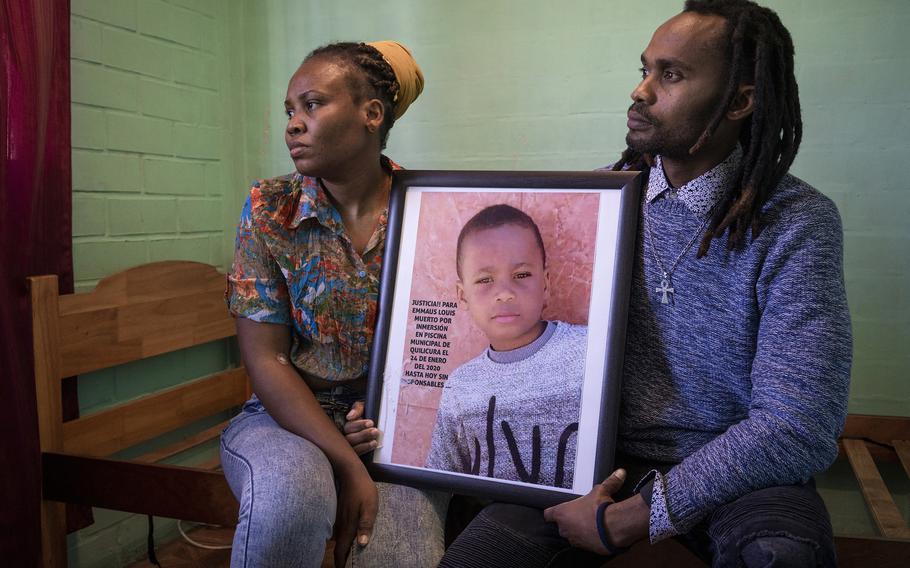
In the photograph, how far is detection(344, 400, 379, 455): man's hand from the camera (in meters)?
1.41

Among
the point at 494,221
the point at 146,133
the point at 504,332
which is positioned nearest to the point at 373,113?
the point at 494,221

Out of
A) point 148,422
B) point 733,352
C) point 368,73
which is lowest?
point 148,422

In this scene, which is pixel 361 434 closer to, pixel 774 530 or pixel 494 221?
pixel 494 221

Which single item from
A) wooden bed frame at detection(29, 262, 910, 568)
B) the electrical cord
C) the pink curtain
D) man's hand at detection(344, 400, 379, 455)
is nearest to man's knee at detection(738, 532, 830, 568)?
wooden bed frame at detection(29, 262, 910, 568)

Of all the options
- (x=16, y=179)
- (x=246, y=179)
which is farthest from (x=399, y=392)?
(x=246, y=179)

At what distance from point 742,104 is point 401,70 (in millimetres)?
734

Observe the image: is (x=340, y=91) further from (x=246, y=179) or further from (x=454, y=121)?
(x=246, y=179)

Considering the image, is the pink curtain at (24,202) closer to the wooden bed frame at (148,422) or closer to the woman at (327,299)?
the wooden bed frame at (148,422)

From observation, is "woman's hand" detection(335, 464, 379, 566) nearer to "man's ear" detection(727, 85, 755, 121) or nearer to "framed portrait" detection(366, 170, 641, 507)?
"framed portrait" detection(366, 170, 641, 507)

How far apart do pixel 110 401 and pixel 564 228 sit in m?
1.57

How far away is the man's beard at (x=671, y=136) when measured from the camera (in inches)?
52.6

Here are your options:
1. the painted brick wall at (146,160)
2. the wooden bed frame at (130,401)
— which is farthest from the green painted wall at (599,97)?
the wooden bed frame at (130,401)

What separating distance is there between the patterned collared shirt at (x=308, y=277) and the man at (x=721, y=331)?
462 mm

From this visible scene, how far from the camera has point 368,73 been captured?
1.55 metres
